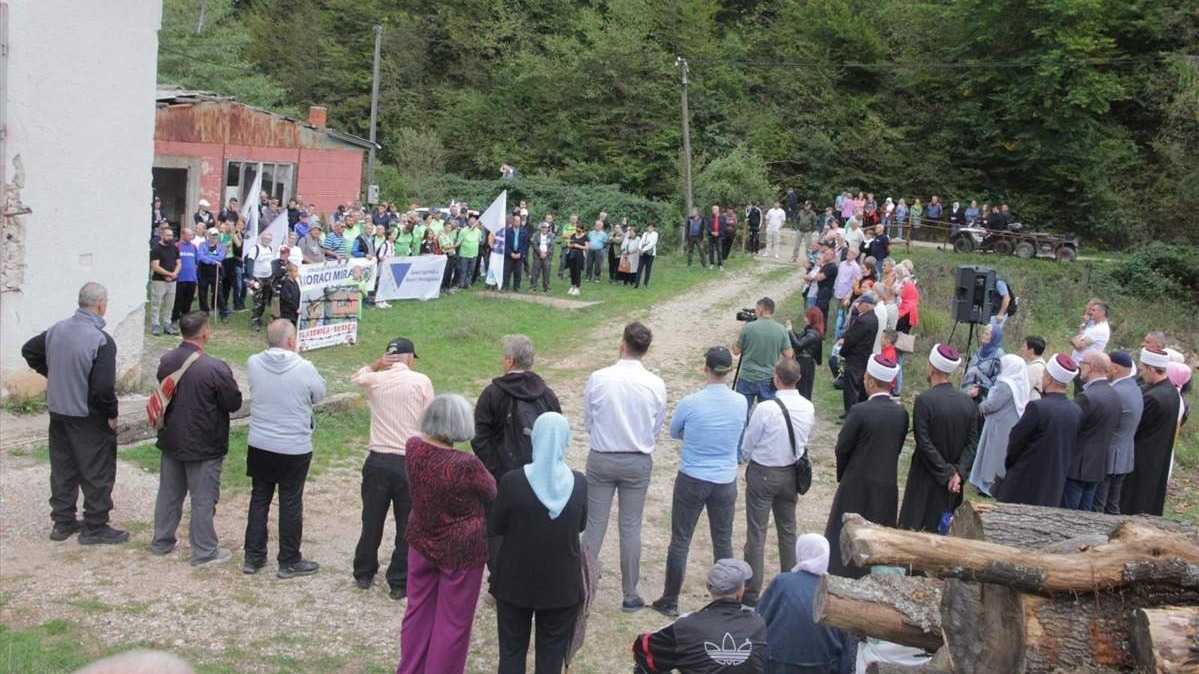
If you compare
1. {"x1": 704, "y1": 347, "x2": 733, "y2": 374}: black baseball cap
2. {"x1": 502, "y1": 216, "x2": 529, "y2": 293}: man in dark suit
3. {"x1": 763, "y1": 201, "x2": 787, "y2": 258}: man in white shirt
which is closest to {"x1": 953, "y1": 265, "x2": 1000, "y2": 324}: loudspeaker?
{"x1": 704, "y1": 347, "x2": 733, "y2": 374}: black baseball cap

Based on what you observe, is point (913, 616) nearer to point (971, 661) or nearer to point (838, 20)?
point (971, 661)

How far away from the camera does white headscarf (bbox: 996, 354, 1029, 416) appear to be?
9.40 meters

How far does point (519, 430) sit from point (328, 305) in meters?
9.93

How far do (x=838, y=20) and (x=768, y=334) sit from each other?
4091cm

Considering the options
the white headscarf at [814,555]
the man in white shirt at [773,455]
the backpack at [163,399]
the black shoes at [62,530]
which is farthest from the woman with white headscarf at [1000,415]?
the black shoes at [62,530]

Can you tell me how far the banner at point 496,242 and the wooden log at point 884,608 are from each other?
54.7 feet

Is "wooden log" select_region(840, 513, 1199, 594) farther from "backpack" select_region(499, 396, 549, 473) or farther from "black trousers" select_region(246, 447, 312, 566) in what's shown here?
"black trousers" select_region(246, 447, 312, 566)

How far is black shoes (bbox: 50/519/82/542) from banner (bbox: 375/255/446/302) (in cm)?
1156

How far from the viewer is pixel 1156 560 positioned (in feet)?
15.0

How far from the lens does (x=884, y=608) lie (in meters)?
5.26

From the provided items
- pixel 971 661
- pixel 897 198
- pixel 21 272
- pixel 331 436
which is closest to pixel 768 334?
pixel 331 436

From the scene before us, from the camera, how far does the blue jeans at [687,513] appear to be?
7438 millimetres

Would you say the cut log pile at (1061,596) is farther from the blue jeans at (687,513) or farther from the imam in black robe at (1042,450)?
the imam in black robe at (1042,450)

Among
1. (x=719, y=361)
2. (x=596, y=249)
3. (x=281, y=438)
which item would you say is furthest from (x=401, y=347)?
(x=596, y=249)
